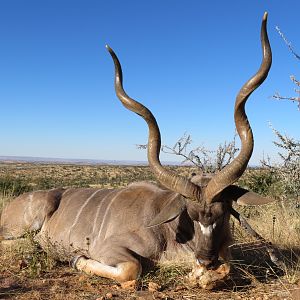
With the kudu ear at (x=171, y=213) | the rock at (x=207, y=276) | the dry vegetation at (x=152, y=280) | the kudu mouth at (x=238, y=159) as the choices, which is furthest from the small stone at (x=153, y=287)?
the kudu mouth at (x=238, y=159)

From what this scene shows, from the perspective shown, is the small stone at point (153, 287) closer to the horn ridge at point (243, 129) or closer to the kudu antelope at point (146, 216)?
the kudu antelope at point (146, 216)

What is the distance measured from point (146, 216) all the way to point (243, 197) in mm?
1184

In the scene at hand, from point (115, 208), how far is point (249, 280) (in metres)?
1.81

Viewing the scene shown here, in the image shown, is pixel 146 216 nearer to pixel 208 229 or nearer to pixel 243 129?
pixel 208 229

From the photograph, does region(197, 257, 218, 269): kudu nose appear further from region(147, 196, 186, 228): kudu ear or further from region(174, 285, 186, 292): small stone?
region(147, 196, 186, 228): kudu ear

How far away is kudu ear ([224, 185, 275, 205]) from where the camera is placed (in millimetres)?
4242

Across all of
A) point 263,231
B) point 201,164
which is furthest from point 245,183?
point 263,231

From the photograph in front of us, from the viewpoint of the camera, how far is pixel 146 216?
5000mm

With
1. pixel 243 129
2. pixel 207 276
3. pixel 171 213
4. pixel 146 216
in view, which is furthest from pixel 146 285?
pixel 243 129

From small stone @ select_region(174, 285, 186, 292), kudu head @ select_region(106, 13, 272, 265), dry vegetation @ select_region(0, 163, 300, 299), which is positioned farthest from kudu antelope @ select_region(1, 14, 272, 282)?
small stone @ select_region(174, 285, 186, 292)

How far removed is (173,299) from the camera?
3.93 metres

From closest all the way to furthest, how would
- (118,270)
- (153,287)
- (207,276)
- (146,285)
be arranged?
(207,276) → (153,287) → (146,285) → (118,270)

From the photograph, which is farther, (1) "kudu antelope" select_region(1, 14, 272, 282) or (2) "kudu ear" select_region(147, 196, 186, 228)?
(2) "kudu ear" select_region(147, 196, 186, 228)

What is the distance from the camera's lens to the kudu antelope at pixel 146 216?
13.8ft
